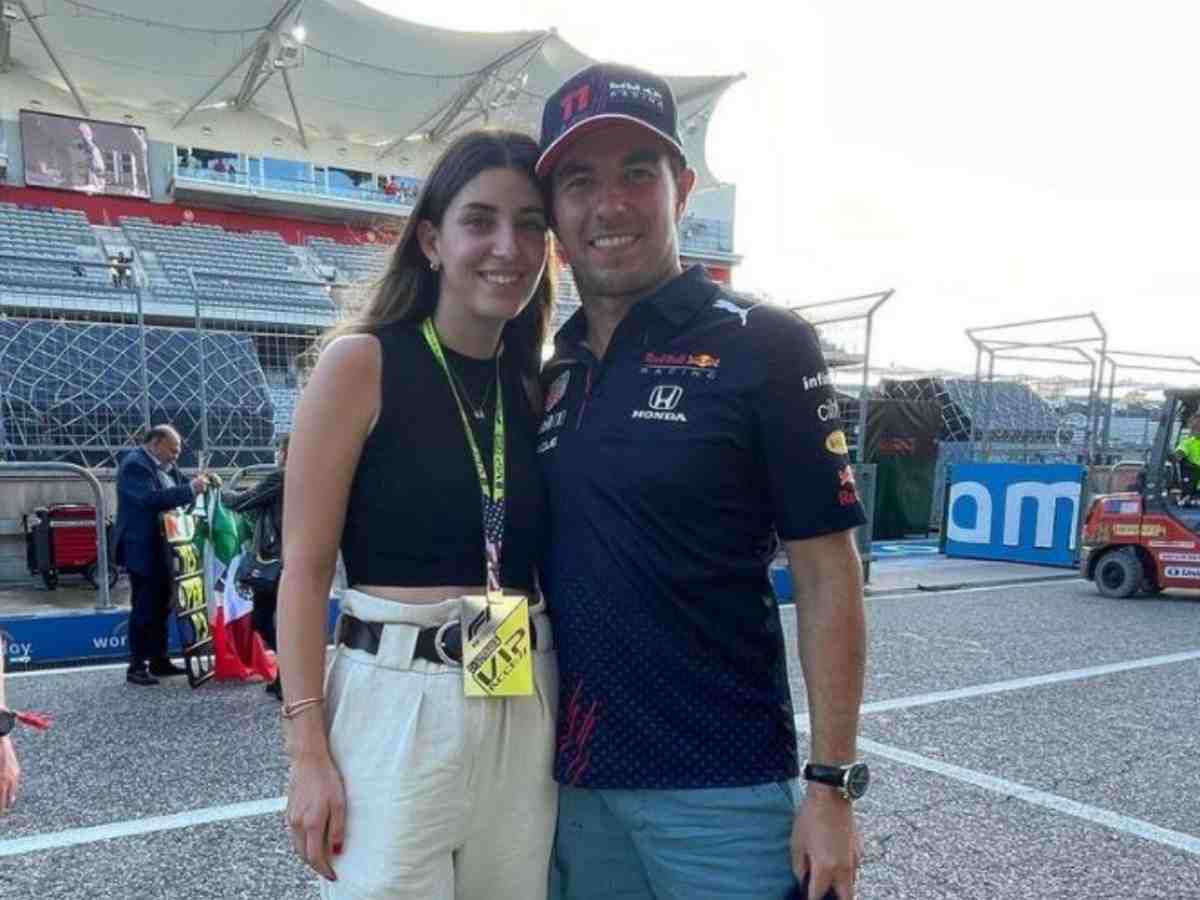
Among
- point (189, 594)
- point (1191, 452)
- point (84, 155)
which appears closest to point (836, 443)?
point (189, 594)

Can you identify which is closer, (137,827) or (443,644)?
(443,644)

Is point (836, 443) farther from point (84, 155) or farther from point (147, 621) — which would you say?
point (84, 155)

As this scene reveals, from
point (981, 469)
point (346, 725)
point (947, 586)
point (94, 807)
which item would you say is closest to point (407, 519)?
point (346, 725)

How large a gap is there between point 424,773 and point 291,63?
98.7ft

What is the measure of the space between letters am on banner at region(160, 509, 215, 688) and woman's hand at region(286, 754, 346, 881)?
469 cm

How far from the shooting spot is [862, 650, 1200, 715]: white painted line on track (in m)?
5.18

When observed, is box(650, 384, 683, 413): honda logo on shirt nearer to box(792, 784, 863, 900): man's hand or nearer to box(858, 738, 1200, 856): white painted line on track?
box(792, 784, 863, 900): man's hand

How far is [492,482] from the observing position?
1.54m

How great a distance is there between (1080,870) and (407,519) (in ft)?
9.66

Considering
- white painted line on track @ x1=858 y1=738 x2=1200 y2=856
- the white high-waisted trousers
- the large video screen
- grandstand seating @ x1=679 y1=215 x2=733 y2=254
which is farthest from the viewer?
grandstand seating @ x1=679 y1=215 x2=733 y2=254

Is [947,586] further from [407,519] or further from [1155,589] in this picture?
[407,519]

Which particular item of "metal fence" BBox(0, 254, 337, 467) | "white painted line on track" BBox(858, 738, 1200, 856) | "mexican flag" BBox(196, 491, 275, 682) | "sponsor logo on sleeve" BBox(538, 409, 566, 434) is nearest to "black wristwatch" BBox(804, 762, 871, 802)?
"sponsor logo on sleeve" BBox(538, 409, 566, 434)

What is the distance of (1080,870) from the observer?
10.3ft

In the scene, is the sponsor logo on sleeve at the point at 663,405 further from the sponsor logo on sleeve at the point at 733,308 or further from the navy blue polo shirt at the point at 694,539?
the sponsor logo on sleeve at the point at 733,308
